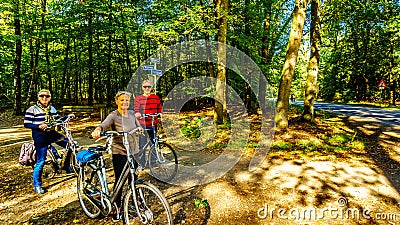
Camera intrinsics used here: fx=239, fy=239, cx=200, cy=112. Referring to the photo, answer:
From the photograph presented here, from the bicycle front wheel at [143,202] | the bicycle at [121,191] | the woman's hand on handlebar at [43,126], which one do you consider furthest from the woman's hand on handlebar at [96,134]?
the woman's hand on handlebar at [43,126]

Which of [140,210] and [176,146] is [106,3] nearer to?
[176,146]

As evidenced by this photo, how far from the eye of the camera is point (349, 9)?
33.7 ft

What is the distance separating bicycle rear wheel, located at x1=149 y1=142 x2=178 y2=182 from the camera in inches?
193

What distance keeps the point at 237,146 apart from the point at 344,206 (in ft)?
13.9

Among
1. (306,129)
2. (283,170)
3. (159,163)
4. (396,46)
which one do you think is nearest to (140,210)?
(159,163)

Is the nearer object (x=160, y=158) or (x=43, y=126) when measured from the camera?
(x=43, y=126)

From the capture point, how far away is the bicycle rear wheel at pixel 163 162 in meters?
4.89

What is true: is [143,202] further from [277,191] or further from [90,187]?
[277,191]

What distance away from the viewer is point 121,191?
3.24 meters

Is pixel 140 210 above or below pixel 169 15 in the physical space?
below

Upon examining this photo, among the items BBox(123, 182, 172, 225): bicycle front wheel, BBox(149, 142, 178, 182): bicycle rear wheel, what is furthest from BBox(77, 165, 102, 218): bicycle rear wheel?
BBox(149, 142, 178, 182): bicycle rear wheel

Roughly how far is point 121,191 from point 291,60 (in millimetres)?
7974

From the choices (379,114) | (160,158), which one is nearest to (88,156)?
(160,158)

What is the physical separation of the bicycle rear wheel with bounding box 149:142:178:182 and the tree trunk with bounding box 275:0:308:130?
541 centimetres
